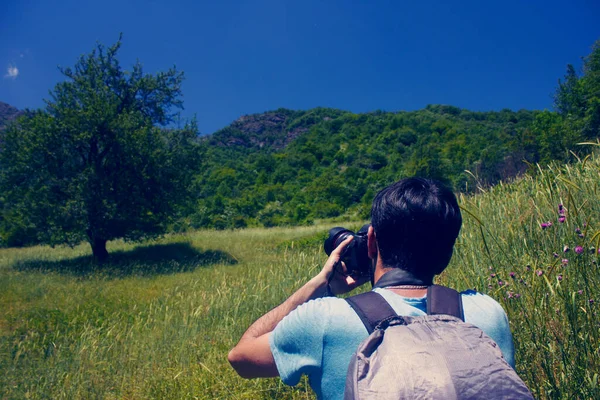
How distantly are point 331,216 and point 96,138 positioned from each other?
2494 centimetres

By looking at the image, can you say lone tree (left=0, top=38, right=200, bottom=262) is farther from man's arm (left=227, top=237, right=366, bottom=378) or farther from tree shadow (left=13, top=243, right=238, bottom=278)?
man's arm (left=227, top=237, right=366, bottom=378)

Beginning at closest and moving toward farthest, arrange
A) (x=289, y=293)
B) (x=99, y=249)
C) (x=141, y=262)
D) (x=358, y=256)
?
(x=358, y=256), (x=289, y=293), (x=141, y=262), (x=99, y=249)

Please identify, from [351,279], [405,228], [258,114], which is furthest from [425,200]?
[258,114]

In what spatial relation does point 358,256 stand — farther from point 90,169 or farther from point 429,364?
point 90,169

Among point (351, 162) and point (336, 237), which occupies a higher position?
point (351, 162)

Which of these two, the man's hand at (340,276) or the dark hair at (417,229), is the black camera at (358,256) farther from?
the dark hair at (417,229)

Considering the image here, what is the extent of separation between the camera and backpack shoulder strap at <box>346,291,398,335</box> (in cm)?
113

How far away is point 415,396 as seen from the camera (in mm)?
923

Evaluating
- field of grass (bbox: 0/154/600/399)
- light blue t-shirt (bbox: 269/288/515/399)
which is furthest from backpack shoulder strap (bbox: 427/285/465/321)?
field of grass (bbox: 0/154/600/399)

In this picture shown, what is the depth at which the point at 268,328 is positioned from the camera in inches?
55.6

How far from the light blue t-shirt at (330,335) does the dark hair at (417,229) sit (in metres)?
0.12

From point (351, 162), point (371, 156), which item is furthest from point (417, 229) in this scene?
point (351, 162)

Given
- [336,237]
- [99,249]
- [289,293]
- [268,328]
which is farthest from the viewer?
[99,249]

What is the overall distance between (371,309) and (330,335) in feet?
0.47
